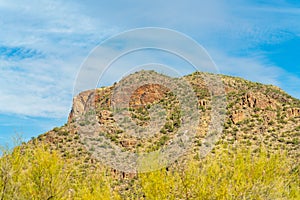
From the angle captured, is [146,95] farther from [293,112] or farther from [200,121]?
[293,112]

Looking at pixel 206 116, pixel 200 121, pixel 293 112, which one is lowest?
pixel 200 121

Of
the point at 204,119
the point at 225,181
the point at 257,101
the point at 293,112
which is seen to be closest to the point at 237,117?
the point at 204,119

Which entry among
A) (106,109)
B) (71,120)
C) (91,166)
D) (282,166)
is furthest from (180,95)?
(282,166)

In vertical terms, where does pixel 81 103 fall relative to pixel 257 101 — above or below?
above

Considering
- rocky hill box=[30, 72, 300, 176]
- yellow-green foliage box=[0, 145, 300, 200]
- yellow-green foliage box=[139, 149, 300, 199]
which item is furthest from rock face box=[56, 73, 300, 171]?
yellow-green foliage box=[0, 145, 300, 200]

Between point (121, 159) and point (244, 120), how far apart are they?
57.8 ft

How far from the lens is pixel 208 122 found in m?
58.3

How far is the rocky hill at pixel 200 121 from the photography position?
51281 mm

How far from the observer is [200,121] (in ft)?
192

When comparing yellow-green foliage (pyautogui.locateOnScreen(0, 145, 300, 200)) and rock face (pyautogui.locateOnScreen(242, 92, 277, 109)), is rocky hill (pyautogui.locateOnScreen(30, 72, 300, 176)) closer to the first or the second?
rock face (pyautogui.locateOnScreen(242, 92, 277, 109))

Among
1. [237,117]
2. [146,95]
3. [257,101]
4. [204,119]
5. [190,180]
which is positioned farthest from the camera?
[146,95]

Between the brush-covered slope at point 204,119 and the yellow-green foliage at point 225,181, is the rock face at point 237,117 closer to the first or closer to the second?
the brush-covered slope at point 204,119

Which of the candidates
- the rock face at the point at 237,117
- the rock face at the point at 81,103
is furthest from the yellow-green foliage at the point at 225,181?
the rock face at the point at 81,103

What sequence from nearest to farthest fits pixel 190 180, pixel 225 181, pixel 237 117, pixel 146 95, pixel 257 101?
pixel 225 181 → pixel 190 180 → pixel 237 117 → pixel 257 101 → pixel 146 95
